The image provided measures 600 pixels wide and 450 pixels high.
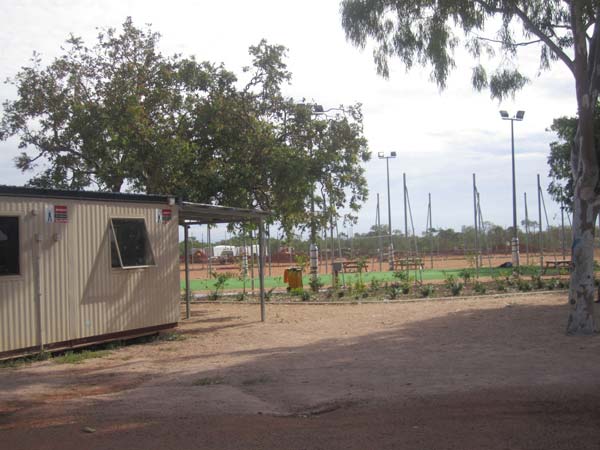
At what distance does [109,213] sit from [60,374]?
10.7 feet

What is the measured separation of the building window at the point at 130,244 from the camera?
1198 cm

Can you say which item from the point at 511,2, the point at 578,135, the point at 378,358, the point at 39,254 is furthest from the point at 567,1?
the point at 39,254

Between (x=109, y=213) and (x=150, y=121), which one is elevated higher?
(x=150, y=121)

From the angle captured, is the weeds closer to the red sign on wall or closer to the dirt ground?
the dirt ground

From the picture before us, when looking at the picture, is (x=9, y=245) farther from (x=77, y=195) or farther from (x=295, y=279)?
(x=295, y=279)

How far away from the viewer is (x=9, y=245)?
10273 mm

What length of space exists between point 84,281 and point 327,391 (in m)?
5.35

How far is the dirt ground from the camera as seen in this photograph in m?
5.91

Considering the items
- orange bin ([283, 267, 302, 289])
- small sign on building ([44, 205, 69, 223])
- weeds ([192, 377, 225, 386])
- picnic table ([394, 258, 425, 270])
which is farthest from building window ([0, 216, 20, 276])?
picnic table ([394, 258, 425, 270])

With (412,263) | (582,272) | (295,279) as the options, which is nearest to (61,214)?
(582,272)

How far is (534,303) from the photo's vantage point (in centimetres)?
1661

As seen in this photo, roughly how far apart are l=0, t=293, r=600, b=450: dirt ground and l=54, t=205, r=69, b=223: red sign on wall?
227cm

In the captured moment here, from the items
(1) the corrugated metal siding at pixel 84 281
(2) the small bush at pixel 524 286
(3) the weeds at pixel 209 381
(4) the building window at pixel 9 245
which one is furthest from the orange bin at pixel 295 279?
(3) the weeds at pixel 209 381

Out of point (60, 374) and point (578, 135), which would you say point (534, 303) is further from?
point (60, 374)
